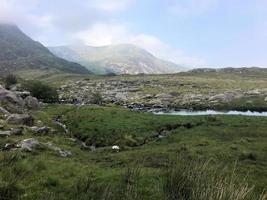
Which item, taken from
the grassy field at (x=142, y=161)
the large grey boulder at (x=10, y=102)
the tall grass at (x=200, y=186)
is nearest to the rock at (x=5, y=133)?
the grassy field at (x=142, y=161)

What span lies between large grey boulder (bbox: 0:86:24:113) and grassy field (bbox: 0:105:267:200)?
229 inches

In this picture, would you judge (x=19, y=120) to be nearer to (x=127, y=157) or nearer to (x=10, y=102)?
(x=10, y=102)

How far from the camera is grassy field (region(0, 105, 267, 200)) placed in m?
9.52

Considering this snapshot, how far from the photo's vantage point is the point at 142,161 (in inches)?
923

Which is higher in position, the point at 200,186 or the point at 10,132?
the point at 200,186

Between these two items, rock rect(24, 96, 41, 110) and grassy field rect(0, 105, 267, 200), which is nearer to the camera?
grassy field rect(0, 105, 267, 200)

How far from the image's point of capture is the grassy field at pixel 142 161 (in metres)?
9.52

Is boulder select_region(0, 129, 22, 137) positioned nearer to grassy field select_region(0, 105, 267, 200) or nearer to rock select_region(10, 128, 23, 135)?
rock select_region(10, 128, 23, 135)

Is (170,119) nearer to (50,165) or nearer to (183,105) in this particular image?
(50,165)

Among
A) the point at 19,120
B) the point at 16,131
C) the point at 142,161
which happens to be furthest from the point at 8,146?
the point at 19,120

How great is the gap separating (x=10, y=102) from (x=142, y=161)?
4394 cm

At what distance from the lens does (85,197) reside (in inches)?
334

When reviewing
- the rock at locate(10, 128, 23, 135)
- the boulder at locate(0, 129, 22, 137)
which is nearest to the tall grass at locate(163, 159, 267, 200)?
the boulder at locate(0, 129, 22, 137)

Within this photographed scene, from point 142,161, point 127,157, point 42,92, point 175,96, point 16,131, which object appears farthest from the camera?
point 175,96
